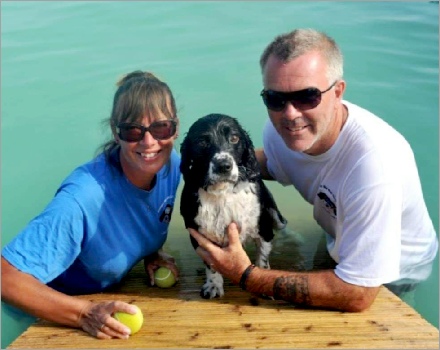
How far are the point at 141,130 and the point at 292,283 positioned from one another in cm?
136

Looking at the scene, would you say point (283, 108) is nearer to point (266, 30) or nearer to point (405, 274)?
point (405, 274)

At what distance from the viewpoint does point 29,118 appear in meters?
8.65

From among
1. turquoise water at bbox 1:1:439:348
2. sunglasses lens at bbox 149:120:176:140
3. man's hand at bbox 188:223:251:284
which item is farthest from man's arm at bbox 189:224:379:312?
turquoise water at bbox 1:1:439:348

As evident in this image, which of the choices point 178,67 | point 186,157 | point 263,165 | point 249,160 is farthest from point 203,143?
point 178,67

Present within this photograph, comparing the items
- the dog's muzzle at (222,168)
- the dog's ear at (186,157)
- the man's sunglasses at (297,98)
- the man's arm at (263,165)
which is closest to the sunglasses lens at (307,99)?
the man's sunglasses at (297,98)

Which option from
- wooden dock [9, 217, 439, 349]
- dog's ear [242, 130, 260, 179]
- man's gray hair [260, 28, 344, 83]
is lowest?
wooden dock [9, 217, 439, 349]

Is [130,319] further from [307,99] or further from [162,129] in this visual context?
[307,99]

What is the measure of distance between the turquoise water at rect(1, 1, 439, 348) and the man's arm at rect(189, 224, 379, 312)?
1.80m

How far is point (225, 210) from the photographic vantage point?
3729 millimetres

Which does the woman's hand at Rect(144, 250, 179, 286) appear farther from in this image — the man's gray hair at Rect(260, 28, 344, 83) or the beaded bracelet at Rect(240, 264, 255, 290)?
the man's gray hair at Rect(260, 28, 344, 83)

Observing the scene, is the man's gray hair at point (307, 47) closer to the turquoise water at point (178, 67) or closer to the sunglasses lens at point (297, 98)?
the sunglasses lens at point (297, 98)

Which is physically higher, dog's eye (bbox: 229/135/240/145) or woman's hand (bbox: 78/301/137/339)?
dog's eye (bbox: 229/135/240/145)

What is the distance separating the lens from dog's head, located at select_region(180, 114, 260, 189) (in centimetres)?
342

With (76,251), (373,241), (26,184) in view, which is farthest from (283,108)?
(26,184)
